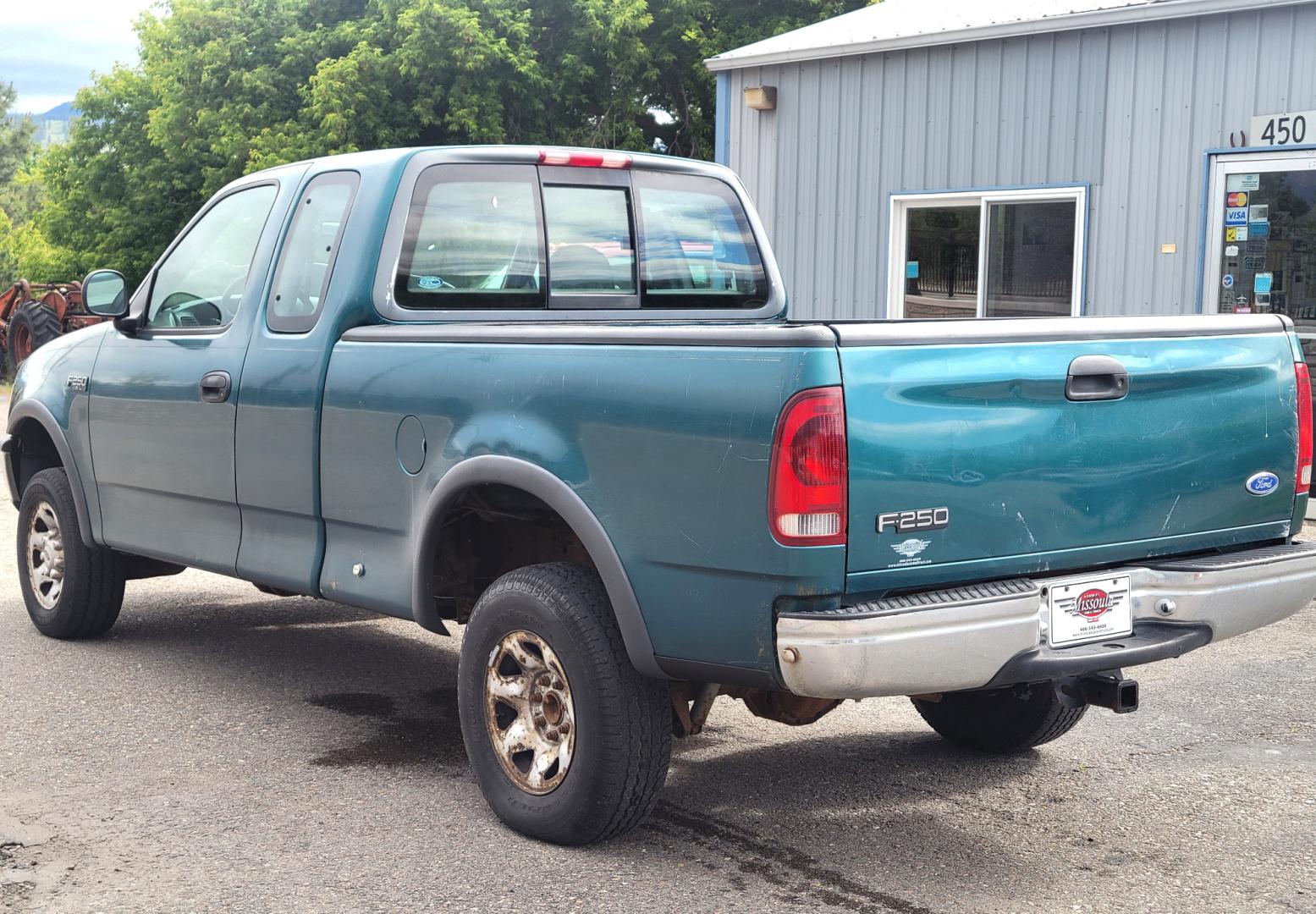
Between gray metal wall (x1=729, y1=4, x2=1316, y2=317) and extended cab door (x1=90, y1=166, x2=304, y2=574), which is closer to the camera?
extended cab door (x1=90, y1=166, x2=304, y2=574)

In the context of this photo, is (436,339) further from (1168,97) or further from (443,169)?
(1168,97)

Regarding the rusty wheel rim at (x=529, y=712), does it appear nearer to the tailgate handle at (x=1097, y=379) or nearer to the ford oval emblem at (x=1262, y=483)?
the tailgate handle at (x=1097, y=379)

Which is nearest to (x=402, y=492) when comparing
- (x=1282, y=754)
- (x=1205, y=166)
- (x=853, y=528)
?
(x=853, y=528)

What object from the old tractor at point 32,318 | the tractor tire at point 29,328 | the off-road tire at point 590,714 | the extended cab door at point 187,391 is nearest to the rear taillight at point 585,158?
the extended cab door at point 187,391

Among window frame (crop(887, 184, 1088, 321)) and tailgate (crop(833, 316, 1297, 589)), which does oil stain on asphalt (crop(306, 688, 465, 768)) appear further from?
window frame (crop(887, 184, 1088, 321))

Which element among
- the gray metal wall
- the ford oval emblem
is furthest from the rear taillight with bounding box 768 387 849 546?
the gray metal wall

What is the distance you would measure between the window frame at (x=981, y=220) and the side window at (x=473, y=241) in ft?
23.5

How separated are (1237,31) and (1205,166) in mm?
1018

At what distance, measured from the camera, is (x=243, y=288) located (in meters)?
5.60

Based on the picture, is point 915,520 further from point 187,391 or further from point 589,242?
point 187,391

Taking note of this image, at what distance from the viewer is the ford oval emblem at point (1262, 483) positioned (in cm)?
421

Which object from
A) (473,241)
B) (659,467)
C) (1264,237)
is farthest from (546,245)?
(1264,237)

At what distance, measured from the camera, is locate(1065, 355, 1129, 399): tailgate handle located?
12.5 ft

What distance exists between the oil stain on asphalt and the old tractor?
50.8 ft
